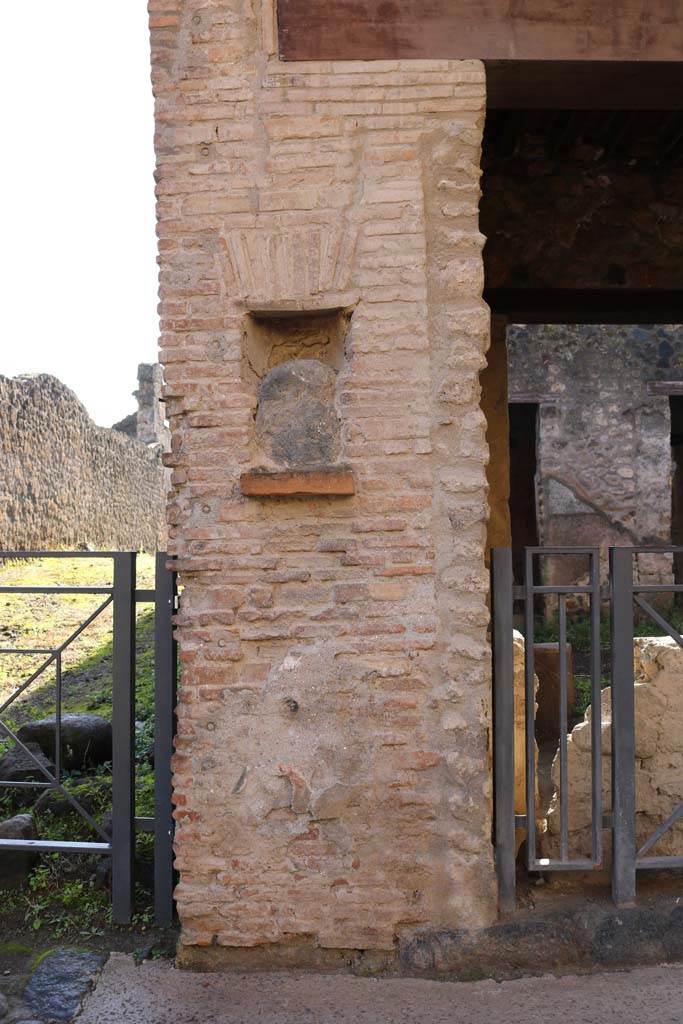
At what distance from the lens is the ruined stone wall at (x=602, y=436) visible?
11164mm

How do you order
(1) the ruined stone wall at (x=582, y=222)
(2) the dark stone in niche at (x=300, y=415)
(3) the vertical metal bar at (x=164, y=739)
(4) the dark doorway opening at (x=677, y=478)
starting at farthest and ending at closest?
(4) the dark doorway opening at (x=677, y=478), (1) the ruined stone wall at (x=582, y=222), (3) the vertical metal bar at (x=164, y=739), (2) the dark stone in niche at (x=300, y=415)

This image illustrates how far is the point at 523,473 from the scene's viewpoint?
37.7 ft

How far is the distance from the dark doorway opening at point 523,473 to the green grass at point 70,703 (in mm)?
4603

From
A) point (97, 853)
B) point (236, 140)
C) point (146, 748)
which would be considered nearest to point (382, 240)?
point (236, 140)

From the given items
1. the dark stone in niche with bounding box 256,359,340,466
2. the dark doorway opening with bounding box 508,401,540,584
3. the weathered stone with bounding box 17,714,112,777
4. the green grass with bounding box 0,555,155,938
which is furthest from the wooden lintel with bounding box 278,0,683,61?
the dark doorway opening with bounding box 508,401,540,584

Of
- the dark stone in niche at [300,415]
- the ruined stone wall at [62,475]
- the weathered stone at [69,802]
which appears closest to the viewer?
the dark stone in niche at [300,415]

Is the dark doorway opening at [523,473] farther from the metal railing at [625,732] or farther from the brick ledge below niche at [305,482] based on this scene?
Result: the brick ledge below niche at [305,482]

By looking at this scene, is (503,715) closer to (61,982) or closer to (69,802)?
(61,982)

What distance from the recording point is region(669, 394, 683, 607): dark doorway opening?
11.5 m

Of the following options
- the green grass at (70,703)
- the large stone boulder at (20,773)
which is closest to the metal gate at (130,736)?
the green grass at (70,703)

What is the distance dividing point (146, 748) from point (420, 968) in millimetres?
2677

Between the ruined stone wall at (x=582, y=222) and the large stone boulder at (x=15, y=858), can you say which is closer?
the large stone boulder at (x=15, y=858)

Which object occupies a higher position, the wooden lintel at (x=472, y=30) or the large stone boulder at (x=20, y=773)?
the wooden lintel at (x=472, y=30)

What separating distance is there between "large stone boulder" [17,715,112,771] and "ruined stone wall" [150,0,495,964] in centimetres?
199
